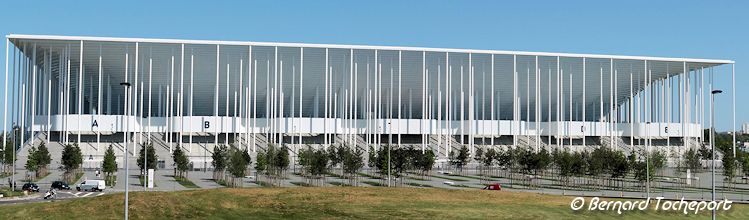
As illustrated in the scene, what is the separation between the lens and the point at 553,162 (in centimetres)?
8319

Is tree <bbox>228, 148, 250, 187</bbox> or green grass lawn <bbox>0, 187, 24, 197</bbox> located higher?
tree <bbox>228, 148, 250, 187</bbox>

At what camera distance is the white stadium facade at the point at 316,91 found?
100 meters

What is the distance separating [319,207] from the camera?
39531 mm

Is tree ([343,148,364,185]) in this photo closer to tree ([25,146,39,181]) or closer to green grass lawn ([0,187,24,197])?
green grass lawn ([0,187,24,197])

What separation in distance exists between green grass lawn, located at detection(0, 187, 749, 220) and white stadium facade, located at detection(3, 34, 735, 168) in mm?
52873

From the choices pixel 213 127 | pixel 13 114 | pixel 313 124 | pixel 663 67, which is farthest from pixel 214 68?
pixel 663 67

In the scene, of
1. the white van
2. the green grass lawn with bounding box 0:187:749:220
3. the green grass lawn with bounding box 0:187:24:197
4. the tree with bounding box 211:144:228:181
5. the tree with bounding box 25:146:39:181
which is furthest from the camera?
the tree with bounding box 25:146:39:181

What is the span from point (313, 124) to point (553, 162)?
3801 centimetres

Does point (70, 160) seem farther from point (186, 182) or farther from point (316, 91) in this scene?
point (316, 91)

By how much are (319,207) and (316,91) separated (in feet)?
267

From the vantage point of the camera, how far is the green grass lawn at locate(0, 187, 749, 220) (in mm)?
37844

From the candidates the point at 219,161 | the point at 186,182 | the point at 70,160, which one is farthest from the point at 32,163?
the point at 219,161

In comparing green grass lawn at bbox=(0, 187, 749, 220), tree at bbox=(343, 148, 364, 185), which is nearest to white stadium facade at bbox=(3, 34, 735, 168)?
tree at bbox=(343, 148, 364, 185)

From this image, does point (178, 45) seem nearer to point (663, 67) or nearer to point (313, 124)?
point (313, 124)
